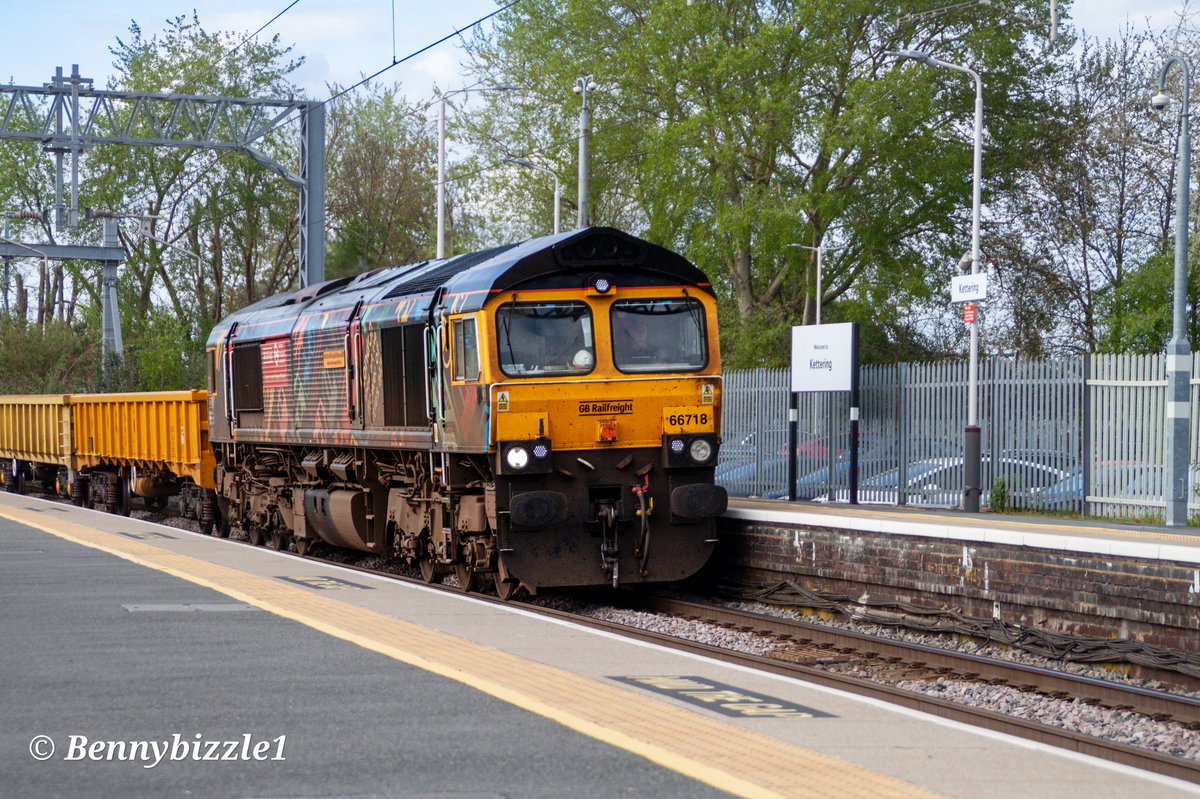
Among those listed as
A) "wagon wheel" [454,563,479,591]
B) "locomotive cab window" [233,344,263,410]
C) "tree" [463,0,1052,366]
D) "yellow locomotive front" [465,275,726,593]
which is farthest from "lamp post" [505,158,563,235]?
"yellow locomotive front" [465,275,726,593]

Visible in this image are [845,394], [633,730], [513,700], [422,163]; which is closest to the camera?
[633,730]

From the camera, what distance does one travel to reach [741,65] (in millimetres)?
38250

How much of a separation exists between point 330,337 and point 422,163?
38855 millimetres

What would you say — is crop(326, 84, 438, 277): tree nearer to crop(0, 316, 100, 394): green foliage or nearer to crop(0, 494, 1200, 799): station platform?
crop(0, 316, 100, 394): green foliage

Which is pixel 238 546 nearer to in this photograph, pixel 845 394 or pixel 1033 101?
pixel 845 394

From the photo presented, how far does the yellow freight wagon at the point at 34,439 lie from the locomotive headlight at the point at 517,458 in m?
21.8

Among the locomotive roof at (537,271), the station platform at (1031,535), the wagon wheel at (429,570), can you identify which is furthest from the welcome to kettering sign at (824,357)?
the wagon wheel at (429,570)

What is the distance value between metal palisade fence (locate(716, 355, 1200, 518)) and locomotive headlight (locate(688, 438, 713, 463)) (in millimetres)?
9718

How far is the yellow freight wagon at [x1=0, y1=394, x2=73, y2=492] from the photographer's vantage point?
34188mm

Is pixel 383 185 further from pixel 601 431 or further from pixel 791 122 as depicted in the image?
pixel 601 431

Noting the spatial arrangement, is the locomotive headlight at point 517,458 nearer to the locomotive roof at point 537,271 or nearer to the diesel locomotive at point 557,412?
the diesel locomotive at point 557,412

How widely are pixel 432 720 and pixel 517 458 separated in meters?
6.81

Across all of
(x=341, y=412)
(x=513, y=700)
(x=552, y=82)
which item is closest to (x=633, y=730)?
(x=513, y=700)

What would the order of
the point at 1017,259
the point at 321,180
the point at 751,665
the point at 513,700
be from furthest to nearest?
1. the point at 1017,259
2. the point at 321,180
3. the point at 751,665
4. the point at 513,700
